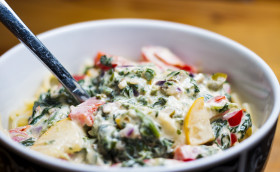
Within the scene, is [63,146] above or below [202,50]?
below

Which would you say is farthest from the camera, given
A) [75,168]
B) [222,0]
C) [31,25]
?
[222,0]

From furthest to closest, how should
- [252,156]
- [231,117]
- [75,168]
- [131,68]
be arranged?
[131,68]
[231,117]
[252,156]
[75,168]

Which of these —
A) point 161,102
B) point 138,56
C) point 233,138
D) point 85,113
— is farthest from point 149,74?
point 138,56

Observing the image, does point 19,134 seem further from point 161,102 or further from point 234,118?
point 234,118

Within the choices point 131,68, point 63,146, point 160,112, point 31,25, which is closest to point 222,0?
point 31,25

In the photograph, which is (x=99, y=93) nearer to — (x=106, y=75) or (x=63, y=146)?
(x=106, y=75)

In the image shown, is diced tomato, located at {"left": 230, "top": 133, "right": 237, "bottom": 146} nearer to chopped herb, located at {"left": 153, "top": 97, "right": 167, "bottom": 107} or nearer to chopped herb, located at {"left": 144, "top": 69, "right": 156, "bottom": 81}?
chopped herb, located at {"left": 153, "top": 97, "right": 167, "bottom": 107}
